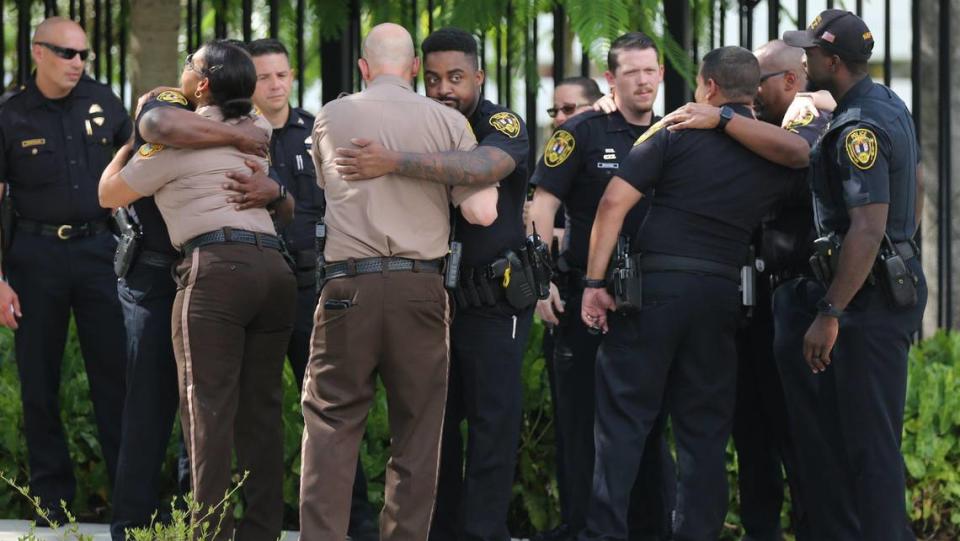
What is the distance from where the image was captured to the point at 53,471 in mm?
6035

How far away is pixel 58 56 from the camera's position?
616 cm

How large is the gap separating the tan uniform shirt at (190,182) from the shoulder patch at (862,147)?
2.04 m

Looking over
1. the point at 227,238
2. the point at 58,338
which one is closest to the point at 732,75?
the point at 227,238

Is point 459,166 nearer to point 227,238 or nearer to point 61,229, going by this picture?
point 227,238

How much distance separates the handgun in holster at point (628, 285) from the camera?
214 inches

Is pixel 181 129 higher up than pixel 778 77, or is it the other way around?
pixel 778 77

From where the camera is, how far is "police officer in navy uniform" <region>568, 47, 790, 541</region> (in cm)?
542

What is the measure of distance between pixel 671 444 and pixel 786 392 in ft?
2.90

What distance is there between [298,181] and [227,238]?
37.8 inches

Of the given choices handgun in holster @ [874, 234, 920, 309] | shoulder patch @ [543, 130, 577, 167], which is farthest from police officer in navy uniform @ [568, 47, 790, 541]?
handgun in holster @ [874, 234, 920, 309]

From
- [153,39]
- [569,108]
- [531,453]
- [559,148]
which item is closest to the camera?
[559,148]

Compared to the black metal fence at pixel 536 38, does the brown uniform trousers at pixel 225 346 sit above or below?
below

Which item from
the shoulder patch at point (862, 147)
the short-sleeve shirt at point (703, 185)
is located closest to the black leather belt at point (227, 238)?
the short-sleeve shirt at point (703, 185)

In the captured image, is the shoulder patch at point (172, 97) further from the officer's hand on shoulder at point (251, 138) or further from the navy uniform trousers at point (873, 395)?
the navy uniform trousers at point (873, 395)
